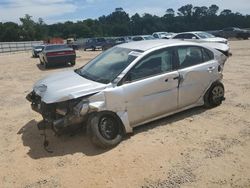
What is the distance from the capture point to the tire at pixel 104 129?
5398mm

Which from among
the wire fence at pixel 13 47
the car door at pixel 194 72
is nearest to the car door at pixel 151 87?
the car door at pixel 194 72

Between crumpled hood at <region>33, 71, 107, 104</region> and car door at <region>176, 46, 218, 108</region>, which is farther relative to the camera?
car door at <region>176, 46, 218, 108</region>

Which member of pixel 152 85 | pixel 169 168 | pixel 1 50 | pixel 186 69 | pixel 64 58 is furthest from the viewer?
pixel 1 50

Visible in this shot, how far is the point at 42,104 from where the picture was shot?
224 inches

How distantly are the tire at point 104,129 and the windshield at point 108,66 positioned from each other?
632 mm

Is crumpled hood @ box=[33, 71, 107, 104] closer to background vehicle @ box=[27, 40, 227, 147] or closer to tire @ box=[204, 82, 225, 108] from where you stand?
background vehicle @ box=[27, 40, 227, 147]

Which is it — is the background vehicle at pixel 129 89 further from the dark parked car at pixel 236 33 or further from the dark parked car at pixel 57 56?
the dark parked car at pixel 236 33

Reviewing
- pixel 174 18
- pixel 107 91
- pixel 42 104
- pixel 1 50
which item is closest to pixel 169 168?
pixel 107 91

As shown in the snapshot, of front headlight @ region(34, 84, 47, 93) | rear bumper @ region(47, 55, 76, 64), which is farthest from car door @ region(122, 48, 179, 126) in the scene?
rear bumper @ region(47, 55, 76, 64)

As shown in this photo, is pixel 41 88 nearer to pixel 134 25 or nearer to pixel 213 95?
pixel 213 95

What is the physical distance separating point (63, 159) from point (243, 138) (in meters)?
2.91

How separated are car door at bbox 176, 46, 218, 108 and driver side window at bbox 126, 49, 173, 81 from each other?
0.26 metres

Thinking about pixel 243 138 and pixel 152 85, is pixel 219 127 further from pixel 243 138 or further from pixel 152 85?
pixel 152 85

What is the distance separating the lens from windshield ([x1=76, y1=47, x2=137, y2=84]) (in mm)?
5980
